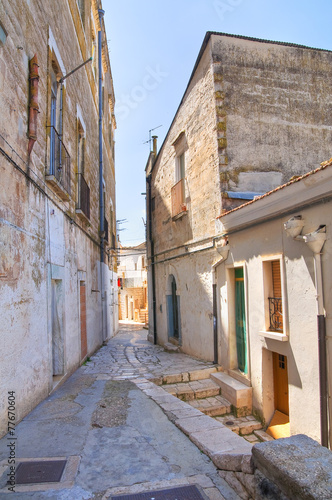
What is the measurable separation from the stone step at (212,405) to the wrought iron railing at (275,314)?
1733 millimetres

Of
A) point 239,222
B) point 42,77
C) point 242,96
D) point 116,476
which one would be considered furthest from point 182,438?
point 242,96

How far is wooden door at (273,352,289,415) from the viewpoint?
5750 millimetres

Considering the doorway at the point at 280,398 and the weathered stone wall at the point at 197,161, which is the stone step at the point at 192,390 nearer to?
the doorway at the point at 280,398

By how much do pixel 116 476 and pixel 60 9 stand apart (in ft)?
24.4

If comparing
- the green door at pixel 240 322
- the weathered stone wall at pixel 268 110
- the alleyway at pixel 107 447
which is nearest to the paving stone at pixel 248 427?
the green door at pixel 240 322

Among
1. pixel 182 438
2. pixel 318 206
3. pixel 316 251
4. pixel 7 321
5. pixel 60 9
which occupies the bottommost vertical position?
pixel 182 438

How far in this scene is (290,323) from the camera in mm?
5246

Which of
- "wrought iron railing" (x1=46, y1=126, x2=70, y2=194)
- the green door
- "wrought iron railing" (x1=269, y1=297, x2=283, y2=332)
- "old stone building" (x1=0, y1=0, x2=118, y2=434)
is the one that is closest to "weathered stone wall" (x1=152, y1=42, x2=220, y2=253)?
the green door

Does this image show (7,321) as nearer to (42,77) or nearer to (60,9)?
(42,77)

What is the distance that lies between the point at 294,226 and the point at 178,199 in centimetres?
567

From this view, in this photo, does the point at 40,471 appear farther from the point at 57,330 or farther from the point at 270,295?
the point at 270,295

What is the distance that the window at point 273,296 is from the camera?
5.81m

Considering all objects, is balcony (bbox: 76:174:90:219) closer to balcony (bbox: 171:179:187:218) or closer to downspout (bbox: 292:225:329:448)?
balcony (bbox: 171:179:187:218)

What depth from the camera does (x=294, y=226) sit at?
16.1 feet
